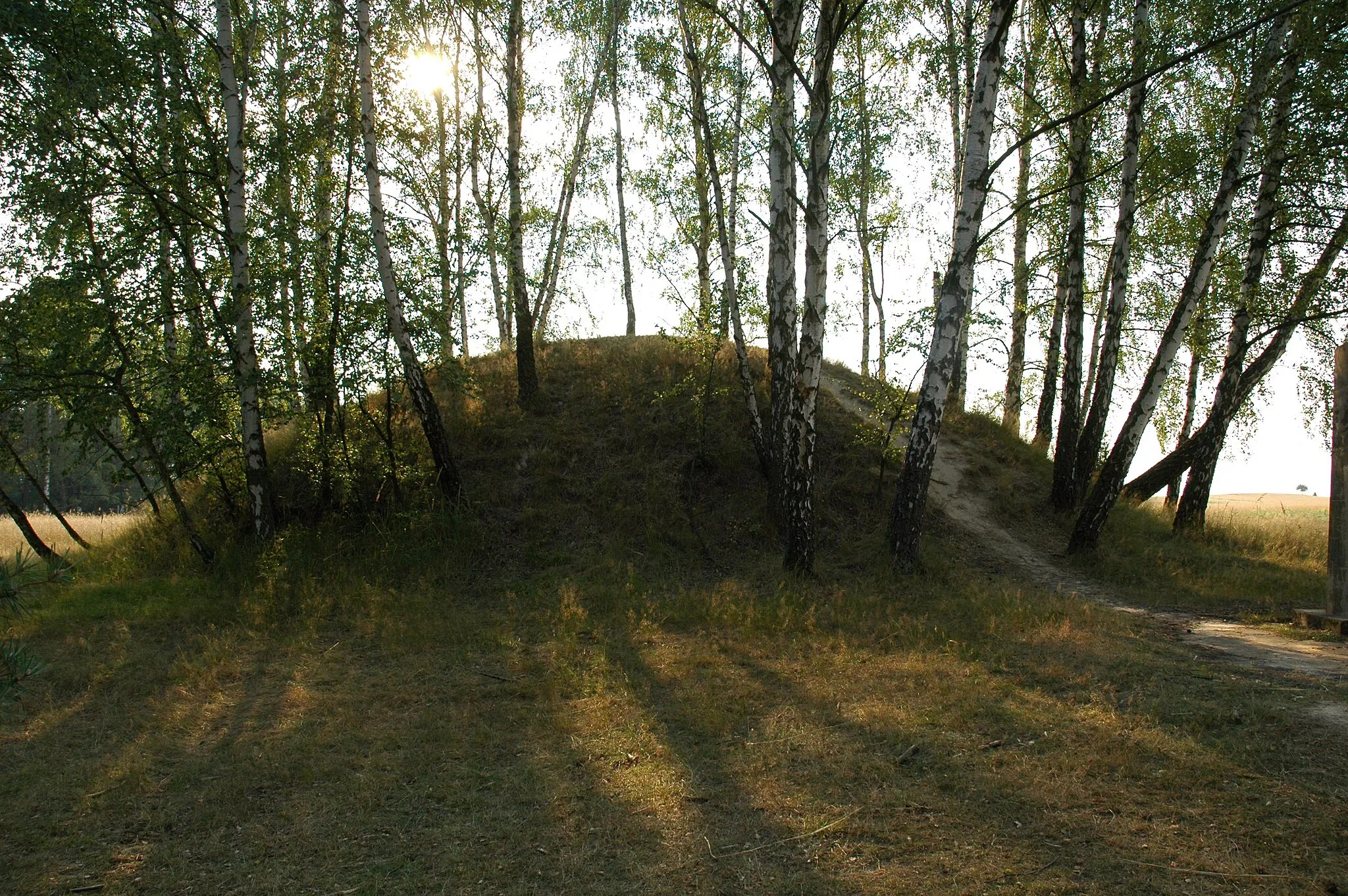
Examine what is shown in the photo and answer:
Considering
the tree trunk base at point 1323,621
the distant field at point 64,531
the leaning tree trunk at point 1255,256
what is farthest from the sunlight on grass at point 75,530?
the leaning tree trunk at point 1255,256

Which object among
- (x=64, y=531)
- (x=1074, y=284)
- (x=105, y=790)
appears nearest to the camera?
(x=105, y=790)

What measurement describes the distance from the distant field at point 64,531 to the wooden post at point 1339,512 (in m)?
16.6

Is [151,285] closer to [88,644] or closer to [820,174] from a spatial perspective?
[88,644]

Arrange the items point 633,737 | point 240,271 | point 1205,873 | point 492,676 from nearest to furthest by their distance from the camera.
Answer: point 1205,873
point 633,737
point 492,676
point 240,271

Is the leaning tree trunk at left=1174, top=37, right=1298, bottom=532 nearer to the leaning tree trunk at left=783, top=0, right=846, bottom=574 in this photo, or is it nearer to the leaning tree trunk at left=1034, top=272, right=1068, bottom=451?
the leaning tree trunk at left=1034, top=272, right=1068, bottom=451

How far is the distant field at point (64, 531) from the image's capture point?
14.3m

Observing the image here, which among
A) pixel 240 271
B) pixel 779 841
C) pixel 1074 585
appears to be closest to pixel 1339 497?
pixel 1074 585

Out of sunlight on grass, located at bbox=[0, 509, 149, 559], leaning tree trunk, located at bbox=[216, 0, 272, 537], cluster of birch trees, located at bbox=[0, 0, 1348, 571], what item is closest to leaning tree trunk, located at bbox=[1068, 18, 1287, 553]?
cluster of birch trees, located at bbox=[0, 0, 1348, 571]

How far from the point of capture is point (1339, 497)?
804 cm

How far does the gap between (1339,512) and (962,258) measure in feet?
15.7

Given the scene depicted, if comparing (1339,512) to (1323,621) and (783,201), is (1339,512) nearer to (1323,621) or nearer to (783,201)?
(1323,621)

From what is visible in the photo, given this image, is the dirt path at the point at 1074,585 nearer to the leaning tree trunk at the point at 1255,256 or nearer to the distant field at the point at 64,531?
the leaning tree trunk at the point at 1255,256

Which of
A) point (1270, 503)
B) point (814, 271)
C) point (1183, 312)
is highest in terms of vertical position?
point (814, 271)

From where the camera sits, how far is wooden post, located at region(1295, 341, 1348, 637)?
7.95 meters
